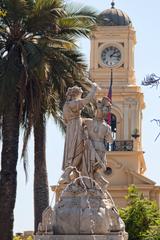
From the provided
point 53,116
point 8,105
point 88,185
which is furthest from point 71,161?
point 53,116

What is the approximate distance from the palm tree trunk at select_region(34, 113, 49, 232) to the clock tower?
91.7 ft

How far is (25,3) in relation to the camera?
2405 centimetres

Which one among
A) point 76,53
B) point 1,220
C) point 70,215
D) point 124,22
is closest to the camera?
point 70,215

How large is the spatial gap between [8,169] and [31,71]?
2.79 metres

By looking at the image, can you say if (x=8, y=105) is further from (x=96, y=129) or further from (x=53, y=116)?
(x=96, y=129)

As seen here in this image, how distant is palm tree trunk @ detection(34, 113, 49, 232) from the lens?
2416 cm

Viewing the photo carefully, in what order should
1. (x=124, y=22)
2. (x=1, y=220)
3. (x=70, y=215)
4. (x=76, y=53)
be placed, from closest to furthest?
1. (x=70, y=215)
2. (x=1, y=220)
3. (x=76, y=53)
4. (x=124, y=22)

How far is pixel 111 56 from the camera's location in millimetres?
57125

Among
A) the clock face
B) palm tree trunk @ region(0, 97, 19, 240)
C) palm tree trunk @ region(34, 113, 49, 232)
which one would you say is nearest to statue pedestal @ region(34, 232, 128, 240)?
palm tree trunk @ region(0, 97, 19, 240)

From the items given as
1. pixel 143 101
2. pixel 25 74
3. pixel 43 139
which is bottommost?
pixel 43 139

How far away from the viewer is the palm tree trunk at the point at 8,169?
22.8 m

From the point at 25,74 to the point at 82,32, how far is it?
2718 millimetres

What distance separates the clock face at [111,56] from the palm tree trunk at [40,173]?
32655mm

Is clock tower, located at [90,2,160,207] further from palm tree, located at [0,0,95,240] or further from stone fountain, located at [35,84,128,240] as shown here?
stone fountain, located at [35,84,128,240]
